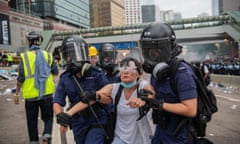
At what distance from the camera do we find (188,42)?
4238 cm

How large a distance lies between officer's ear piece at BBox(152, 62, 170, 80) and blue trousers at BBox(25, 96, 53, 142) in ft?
9.21

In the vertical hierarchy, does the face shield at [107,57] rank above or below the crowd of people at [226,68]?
above

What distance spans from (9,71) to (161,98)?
25079mm

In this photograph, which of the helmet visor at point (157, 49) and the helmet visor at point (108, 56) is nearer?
the helmet visor at point (157, 49)

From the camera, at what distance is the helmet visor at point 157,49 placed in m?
2.41

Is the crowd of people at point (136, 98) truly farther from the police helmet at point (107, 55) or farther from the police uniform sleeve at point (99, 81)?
the police helmet at point (107, 55)

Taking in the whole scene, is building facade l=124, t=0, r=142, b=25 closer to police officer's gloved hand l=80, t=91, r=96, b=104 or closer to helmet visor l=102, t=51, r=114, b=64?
helmet visor l=102, t=51, r=114, b=64

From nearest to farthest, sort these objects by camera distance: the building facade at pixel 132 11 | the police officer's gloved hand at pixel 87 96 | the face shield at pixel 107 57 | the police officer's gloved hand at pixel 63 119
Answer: the police officer's gloved hand at pixel 63 119, the police officer's gloved hand at pixel 87 96, the face shield at pixel 107 57, the building facade at pixel 132 11

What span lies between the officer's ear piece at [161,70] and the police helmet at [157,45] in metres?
0.15

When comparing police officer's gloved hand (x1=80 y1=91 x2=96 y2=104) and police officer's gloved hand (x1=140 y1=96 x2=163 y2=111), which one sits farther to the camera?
police officer's gloved hand (x1=80 y1=91 x2=96 y2=104)

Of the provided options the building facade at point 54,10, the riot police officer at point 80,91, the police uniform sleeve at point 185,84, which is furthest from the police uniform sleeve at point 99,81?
the building facade at point 54,10

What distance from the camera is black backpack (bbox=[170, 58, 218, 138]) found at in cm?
228

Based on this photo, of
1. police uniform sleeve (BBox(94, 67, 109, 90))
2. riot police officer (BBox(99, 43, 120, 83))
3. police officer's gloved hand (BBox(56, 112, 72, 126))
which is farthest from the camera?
riot police officer (BBox(99, 43, 120, 83))

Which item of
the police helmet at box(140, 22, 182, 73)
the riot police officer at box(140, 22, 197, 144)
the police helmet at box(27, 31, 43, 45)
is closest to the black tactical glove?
the riot police officer at box(140, 22, 197, 144)
